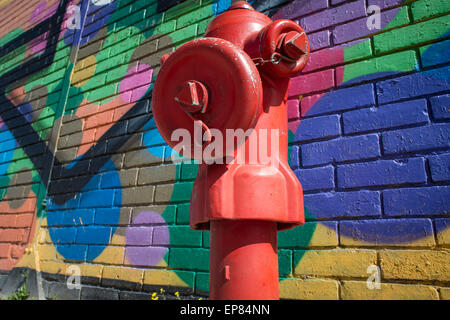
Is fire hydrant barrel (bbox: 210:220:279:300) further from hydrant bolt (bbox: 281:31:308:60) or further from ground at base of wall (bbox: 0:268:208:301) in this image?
ground at base of wall (bbox: 0:268:208:301)

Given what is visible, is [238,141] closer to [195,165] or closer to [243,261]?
[243,261]

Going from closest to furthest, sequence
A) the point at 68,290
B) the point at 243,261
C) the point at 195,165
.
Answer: the point at 243,261 < the point at 195,165 < the point at 68,290

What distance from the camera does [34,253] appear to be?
2396 mm

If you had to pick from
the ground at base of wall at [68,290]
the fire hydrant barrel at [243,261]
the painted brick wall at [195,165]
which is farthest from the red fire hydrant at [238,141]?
Result: the ground at base of wall at [68,290]

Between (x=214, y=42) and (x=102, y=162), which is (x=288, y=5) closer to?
(x=214, y=42)

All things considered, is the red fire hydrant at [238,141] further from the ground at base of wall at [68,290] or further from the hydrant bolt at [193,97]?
the ground at base of wall at [68,290]

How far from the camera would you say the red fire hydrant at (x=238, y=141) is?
835 mm

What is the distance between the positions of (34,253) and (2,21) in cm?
323

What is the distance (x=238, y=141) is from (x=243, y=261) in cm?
31

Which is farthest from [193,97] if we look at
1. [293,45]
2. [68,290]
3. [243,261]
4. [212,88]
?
[68,290]

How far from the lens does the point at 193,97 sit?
2.79 ft

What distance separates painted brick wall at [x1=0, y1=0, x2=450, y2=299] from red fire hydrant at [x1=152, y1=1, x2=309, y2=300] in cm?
49

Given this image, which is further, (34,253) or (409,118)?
(34,253)
